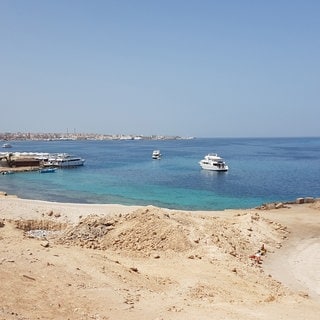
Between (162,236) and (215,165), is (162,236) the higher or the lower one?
the higher one

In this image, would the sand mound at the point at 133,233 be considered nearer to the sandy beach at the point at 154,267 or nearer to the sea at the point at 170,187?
the sandy beach at the point at 154,267

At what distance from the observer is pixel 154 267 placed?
19.9 meters

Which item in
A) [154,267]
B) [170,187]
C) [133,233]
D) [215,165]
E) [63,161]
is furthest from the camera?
[63,161]

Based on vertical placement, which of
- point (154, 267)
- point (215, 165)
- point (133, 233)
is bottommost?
point (154, 267)

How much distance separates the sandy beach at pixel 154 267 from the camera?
13.9 meters

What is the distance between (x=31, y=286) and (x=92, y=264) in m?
3.14

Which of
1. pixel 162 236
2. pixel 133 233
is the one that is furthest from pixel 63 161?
pixel 162 236

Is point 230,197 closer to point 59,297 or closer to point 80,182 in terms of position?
point 80,182

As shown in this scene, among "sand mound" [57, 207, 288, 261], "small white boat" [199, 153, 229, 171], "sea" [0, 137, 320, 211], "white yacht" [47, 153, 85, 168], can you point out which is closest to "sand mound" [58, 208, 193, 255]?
"sand mound" [57, 207, 288, 261]

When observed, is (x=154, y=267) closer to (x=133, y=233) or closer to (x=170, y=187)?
(x=133, y=233)

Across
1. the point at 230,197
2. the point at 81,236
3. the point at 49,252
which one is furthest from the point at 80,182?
the point at 49,252

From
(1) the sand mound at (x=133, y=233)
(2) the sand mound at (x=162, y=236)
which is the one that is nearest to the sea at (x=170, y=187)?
(2) the sand mound at (x=162, y=236)

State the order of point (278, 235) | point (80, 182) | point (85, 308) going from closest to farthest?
point (85, 308), point (278, 235), point (80, 182)

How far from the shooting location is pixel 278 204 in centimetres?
4184
